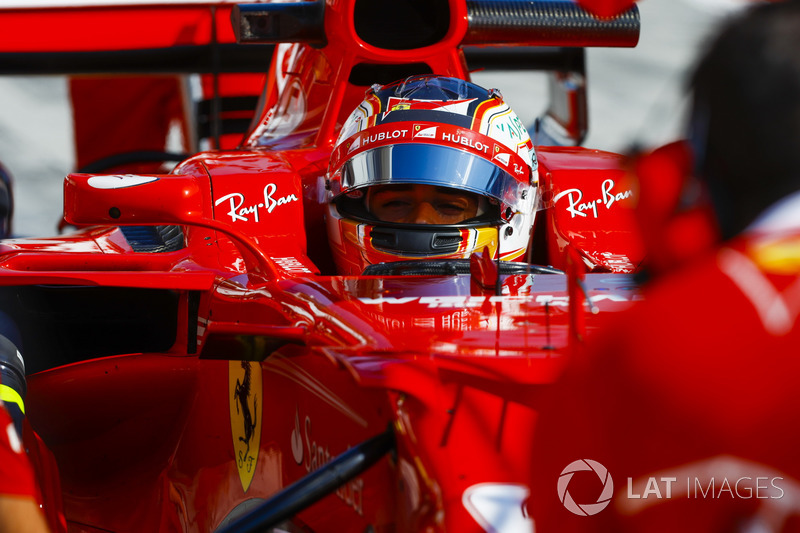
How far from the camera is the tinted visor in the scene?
290 centimetres

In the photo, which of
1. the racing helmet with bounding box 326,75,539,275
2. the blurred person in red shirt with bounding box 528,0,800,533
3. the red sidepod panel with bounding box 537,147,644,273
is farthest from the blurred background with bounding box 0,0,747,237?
the blurred person in red shirt with bounding box 528,0,800,533

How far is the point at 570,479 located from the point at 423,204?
1.84m

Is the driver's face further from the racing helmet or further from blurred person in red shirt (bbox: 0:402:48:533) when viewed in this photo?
blurred person in red shirt (bbox: 0:402:48:533)

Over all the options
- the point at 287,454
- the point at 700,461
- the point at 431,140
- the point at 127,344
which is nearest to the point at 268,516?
the point at 287,454

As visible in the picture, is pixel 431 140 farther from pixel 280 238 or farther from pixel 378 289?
pixel 378 289

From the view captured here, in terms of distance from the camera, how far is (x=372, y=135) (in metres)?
3.03

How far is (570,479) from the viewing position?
1.16 metres

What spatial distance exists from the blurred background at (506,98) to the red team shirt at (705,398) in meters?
8.28

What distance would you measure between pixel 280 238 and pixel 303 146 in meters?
0.80

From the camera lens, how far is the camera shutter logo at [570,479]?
107 centimetres

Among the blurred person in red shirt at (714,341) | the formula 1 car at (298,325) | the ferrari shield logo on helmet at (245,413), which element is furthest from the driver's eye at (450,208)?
the blurred person in red shirt at (714,341)

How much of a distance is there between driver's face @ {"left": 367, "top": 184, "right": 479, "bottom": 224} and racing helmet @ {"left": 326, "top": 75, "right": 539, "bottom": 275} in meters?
0.01

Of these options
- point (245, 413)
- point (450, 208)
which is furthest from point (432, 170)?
point (245, 413)

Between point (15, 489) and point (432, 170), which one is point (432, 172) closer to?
point (432, 170)
